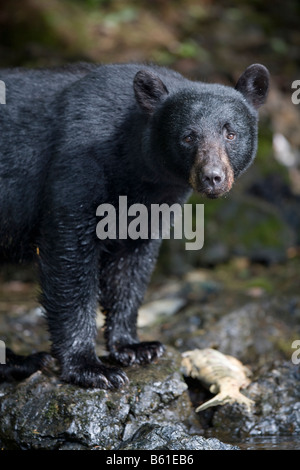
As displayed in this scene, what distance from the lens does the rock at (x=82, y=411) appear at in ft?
21.5

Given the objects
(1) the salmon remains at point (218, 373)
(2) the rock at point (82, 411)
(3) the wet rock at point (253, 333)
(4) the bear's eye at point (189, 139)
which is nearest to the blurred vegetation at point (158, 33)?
(3) the wet rock at point (253, 333)

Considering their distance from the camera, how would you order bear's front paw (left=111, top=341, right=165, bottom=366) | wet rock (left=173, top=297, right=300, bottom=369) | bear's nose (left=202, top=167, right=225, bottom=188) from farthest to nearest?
wet rock (left=173, top=297, right=300, bottom=369)
bear's front paw (left=111, top=341, right=165, bottom=366)
bear's nose (left=202, top=167, right=225, bottom=188)

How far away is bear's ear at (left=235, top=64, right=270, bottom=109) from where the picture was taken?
7.10 meters

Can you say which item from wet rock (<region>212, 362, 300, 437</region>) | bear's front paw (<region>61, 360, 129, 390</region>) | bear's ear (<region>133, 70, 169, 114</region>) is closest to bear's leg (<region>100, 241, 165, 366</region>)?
bear's front paw (<region>61, 360, 129, 390</region>)

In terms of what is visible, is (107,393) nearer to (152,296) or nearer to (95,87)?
(95,87)

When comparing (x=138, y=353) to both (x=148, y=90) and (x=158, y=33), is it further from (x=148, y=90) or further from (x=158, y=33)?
(x=158, y=33)

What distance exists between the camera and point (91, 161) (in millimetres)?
6934

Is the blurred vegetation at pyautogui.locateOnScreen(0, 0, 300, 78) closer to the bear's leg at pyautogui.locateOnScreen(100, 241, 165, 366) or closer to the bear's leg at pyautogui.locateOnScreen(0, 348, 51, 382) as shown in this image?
the bear's leg at pyautogui.locateOnScreen(100, 241, 165, 366)

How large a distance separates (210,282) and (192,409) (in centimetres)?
448

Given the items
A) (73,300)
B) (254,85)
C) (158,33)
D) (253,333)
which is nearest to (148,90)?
(254,85)

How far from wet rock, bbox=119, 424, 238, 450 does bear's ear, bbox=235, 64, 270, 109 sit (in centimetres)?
328

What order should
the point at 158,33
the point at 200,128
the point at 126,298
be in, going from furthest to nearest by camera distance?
the point at 158,33 < the point at 126,298 < the point at 200,128

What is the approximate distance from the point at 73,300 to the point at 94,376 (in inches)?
30.2

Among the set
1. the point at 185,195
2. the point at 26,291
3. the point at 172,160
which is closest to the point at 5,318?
the point at 26,291
